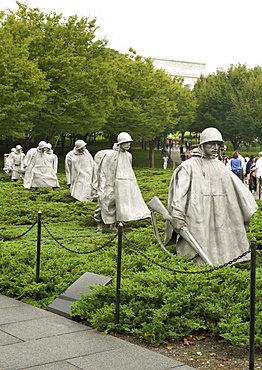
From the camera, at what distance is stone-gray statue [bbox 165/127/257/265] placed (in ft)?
27.3

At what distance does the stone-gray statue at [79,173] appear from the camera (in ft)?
61.5

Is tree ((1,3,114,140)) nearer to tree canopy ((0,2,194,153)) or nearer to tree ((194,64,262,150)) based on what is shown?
tree canopy ((0,2,194,153))

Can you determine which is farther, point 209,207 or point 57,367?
point 209,207

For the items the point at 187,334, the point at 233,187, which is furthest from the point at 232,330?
the point at 233,187

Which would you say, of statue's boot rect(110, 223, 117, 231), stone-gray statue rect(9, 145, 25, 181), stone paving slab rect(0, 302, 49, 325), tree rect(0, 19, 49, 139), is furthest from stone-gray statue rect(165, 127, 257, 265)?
tree rect(0, 19, 49, 139)

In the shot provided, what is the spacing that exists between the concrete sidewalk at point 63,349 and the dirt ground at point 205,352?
0.17 m

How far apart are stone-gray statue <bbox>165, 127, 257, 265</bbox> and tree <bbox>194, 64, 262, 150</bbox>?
4713 centimetres

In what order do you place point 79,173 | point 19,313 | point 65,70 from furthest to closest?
point 65,70
point 79,173
point 19,313

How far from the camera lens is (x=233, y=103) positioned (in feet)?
187

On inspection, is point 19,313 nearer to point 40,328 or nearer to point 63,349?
point 40,328

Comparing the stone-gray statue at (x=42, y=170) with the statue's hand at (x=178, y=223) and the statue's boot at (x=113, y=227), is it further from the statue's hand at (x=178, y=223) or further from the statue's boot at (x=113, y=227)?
the statue's hand at (x=178, y=223)

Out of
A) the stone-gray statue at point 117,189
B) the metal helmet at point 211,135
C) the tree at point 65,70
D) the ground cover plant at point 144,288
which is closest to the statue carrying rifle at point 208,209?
the metal helmet at point 211,135

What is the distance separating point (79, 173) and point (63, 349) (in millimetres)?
13460

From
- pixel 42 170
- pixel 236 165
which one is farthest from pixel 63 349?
pixel 236 165
